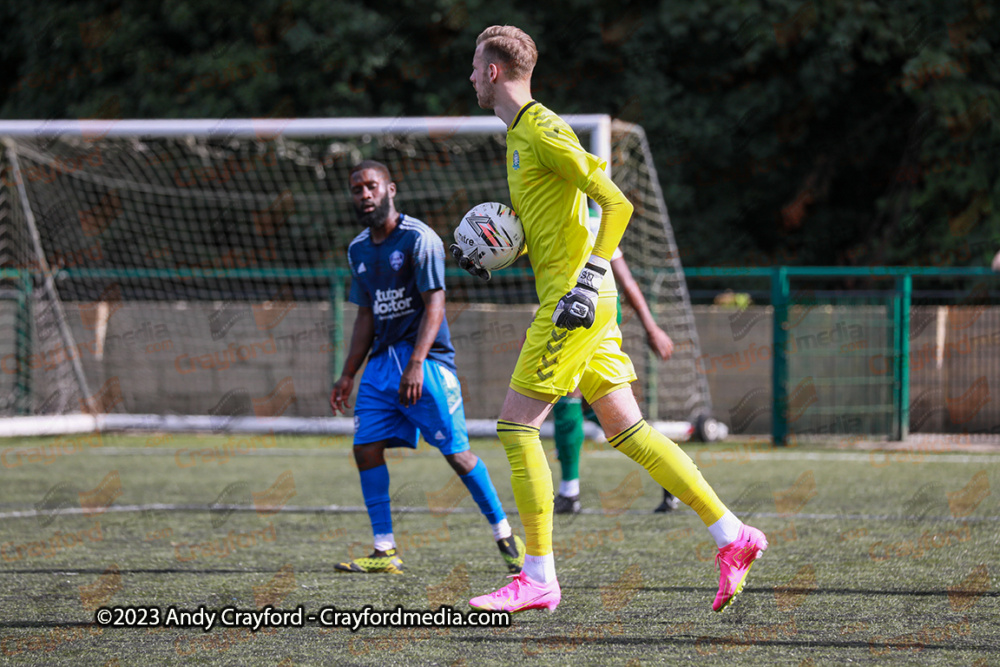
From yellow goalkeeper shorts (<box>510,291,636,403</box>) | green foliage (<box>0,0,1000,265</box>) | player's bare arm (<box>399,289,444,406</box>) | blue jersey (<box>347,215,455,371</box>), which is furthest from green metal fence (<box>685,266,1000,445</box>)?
yellow goalkeeper shorts (<box>510,291,636,403</box>)

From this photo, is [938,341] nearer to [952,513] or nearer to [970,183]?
[970,183]

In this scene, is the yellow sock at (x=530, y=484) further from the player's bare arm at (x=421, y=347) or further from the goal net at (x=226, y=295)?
the goal net at (x=226, y=295)

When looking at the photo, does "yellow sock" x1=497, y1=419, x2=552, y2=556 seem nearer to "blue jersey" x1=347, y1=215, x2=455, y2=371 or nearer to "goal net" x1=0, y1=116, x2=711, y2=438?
"blue jersey" x1=347, y1=215, x2=455, y2=371

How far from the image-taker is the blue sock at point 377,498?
193 inches

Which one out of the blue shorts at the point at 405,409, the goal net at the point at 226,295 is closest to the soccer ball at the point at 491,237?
the blue shorts at the point at 405,409

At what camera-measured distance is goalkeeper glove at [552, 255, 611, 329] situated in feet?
11.7

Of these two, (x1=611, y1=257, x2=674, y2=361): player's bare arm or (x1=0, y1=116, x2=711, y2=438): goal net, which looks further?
(x1=0, y1=116, x2=711, y2=438): goal net

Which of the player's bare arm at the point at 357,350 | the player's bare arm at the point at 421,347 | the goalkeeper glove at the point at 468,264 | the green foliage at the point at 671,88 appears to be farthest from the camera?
the green foliage at the point at 671,88

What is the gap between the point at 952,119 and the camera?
1377 centimetres

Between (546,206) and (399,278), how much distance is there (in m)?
1.24

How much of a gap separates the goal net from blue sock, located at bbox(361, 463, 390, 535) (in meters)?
5.41

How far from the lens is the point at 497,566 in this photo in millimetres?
4836

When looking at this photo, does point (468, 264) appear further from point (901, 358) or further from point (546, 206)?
point (901, 358)

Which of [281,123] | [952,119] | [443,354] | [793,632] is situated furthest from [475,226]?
[952,119]
